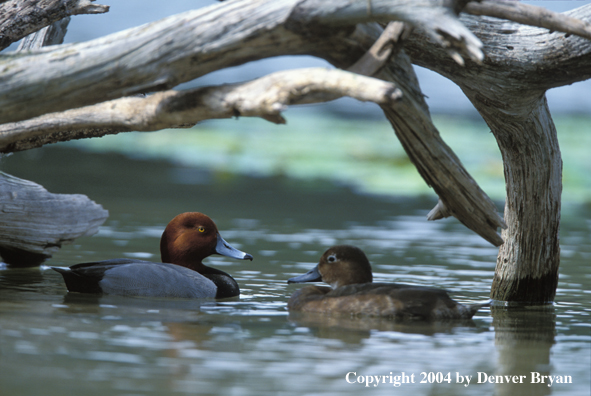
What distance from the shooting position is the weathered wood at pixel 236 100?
4.18 meters

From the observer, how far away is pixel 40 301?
5.88m

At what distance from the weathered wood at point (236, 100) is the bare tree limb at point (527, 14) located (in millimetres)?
779

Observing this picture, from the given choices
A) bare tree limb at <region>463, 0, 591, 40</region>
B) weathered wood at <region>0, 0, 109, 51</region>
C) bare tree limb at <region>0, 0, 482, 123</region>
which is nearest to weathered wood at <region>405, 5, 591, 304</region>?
bare tree limb at <region>463, 0, 591, 40</region>

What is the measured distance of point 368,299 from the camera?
565cm

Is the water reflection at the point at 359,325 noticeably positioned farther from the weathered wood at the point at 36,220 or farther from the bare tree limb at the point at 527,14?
the weathered wood at the point at 36,220

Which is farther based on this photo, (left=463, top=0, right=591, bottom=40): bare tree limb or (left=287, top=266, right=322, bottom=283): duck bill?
(left=287, top=266, right=322, bottom=283): duck bill

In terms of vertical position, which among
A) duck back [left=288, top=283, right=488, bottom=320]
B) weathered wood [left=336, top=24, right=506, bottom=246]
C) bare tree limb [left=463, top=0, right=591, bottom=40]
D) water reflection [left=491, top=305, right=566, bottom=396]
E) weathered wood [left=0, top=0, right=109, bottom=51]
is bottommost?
water reflection [left=491, top=305, right=566, bottom=396]

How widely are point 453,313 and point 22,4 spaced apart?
3.80 m

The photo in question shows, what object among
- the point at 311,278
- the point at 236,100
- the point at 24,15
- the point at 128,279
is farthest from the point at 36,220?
the point at 236,100

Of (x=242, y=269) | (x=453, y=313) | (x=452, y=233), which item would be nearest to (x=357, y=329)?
(x=453, y=313)

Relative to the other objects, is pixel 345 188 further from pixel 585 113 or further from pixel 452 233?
pixel 585 113

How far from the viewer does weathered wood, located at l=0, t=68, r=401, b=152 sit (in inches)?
165

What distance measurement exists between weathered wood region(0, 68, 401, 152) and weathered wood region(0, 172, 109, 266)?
2.14 m

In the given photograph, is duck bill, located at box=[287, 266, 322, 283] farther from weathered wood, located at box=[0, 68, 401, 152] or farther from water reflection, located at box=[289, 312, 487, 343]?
weathered wood, located at box=[0, 68, 401, 152]
